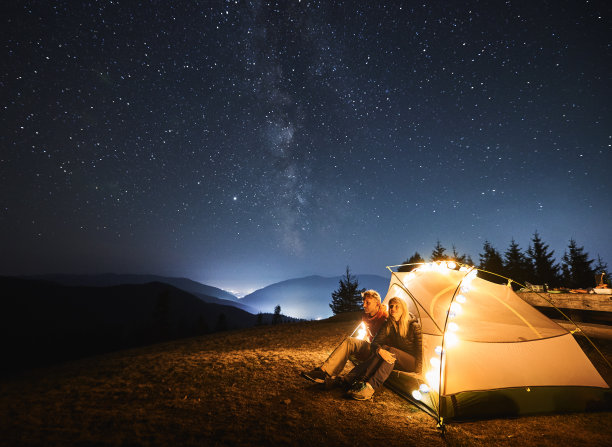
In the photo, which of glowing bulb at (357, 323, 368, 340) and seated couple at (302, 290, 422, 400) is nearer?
seated couple at (302, 290, 422, 400)

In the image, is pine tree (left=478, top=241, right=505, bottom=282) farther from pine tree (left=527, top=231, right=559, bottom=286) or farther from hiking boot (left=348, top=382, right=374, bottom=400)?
hiking boot (left=348, top=382, right=374, bottom=400)

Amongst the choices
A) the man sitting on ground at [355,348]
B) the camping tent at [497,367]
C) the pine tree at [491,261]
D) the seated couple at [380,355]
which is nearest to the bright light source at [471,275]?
the camping tent at [497,367]

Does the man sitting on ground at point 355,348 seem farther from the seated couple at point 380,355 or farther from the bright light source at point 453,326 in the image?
the bright light source at point 453,326

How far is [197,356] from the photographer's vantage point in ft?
20.4

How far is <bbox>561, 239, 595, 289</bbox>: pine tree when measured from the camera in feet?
94.1

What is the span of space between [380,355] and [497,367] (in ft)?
5.32

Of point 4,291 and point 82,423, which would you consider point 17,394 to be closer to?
point 82,423

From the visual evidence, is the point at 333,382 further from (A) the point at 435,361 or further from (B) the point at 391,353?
(A) the point at 435,361

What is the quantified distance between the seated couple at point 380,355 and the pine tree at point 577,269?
3762 cm

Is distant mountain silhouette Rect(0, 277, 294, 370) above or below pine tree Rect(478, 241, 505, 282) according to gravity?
below

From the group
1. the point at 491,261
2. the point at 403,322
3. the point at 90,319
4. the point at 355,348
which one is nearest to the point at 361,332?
the point at 355,348

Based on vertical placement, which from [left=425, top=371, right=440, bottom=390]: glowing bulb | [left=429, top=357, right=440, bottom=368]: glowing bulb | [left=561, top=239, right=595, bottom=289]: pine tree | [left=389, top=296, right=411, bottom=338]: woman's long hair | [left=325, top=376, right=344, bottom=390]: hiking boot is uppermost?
[left=561, top=239, right=595, bottom=289]: pine tree

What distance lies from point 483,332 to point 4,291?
19602 cm

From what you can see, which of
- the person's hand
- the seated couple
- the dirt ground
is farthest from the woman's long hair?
the dirt ground
